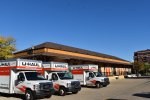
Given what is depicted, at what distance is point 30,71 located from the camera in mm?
19859

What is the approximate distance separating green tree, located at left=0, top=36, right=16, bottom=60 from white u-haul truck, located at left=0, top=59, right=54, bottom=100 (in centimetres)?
2413

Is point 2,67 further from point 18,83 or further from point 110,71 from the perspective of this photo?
point 110,71

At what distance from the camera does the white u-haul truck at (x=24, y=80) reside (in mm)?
18344

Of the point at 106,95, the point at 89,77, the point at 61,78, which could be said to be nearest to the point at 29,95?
the point at 61,78

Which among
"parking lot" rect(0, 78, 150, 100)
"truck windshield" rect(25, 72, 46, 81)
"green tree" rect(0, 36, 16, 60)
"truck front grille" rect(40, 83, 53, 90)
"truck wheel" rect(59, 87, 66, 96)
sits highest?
"green tree" rect(0, 36, 16, 60)

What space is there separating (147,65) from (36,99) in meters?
124

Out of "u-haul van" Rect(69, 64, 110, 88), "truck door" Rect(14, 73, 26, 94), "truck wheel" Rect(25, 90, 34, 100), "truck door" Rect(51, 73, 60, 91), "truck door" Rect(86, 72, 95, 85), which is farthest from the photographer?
"truck door" Rect(86, 72, 95, 85)

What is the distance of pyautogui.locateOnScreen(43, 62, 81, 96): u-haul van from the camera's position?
22031mm

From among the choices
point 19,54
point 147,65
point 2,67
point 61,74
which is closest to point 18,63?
point 2,67

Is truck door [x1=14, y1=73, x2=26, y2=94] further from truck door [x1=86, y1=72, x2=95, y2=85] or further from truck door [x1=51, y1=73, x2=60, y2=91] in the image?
truck door [x1=86, y1=72, x2=95, y2=85]

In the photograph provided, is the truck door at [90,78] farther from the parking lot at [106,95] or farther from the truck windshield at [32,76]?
the truck windshield at [32,76]

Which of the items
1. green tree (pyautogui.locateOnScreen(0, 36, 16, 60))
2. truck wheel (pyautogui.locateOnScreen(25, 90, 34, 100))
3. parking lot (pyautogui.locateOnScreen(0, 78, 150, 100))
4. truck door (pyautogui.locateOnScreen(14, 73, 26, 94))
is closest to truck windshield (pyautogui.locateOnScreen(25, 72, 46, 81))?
truck door (pyautogui.locateOnScreen(14, 73, 26, 94))

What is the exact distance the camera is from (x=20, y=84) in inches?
752

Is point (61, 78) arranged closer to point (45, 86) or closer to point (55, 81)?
point (55, 81)
